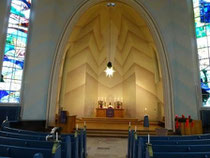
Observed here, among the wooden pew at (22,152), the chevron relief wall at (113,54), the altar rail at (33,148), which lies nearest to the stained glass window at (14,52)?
the altar rail at (33,148)

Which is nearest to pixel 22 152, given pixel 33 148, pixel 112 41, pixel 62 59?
pixel 33 148

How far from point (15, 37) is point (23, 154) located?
5774 millimetres

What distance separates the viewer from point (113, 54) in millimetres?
13828

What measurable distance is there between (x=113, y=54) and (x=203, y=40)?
788cm

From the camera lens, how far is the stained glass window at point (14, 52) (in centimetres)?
603

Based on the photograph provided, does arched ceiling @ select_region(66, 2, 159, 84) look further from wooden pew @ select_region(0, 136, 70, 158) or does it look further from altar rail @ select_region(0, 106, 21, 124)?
wooden pew @ select_region(0, 136, 70, 158)

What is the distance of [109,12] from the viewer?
1127 cm

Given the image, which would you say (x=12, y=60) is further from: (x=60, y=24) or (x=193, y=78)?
(x=193, y=78)

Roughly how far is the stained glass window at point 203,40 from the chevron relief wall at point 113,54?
364 cm

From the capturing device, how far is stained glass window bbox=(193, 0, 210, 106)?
6.58m

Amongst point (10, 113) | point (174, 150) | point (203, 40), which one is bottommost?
point (174, 150)

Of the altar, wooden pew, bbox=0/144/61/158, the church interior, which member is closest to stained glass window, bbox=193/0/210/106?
the church interior

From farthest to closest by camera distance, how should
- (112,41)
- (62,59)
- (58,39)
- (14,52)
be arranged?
1. (112,41)
2. (62,59)
3. (58,39)
4. (14,52)

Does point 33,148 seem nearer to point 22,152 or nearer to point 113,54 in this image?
point 22,152
